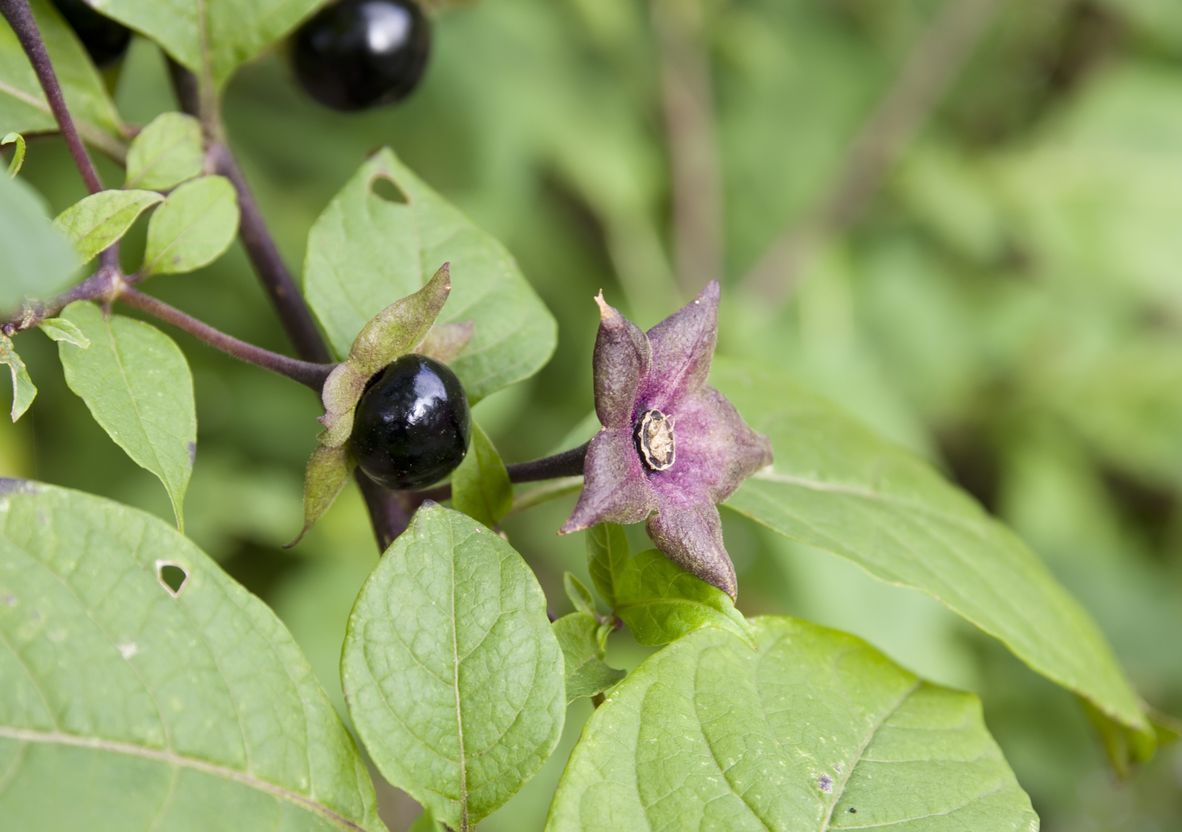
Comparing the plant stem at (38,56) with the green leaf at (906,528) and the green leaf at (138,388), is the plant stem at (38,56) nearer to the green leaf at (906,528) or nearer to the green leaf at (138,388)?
the green leaf at (138,388)

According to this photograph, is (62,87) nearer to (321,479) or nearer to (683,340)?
(321,479)

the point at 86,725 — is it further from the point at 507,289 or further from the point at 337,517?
the point at 337,517

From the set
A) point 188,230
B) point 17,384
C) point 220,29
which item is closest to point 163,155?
point 188,230

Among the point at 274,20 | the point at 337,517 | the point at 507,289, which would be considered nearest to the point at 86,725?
the point at 507,289

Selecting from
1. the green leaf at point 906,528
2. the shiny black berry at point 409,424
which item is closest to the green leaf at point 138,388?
the shiny black berry at point 409,424

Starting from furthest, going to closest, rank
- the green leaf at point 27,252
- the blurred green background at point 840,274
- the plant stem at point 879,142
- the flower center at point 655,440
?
the plant stem at point 879,142 → the blurred green background at point 840,274 → the flower center at point 655,440 → the green leaf at point 27,252

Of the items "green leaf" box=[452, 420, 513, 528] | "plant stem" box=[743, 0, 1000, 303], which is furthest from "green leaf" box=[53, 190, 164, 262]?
"plant stem" box=[743, 0, 1000, 303]
